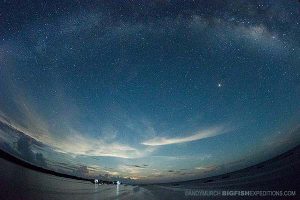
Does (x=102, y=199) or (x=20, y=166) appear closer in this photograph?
(x=102, y=199)

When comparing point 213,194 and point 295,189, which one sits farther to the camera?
point 213,194

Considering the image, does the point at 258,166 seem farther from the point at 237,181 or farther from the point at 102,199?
the point at 102,199

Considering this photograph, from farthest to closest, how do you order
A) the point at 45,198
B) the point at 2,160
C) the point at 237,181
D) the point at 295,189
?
the point at 2,160
the point at 237,181
the point at 45,198
the point at 295,189

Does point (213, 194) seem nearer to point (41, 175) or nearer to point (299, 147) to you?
point (299, 147)

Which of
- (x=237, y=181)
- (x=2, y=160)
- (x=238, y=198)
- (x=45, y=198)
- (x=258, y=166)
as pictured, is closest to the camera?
(x=238, y=198)

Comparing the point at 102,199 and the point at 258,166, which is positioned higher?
the point at 258,166

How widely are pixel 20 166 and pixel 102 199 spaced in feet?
26.8

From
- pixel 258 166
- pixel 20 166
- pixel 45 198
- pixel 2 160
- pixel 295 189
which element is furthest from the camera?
pixel 20 166

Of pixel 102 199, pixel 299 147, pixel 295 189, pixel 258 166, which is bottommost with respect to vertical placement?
pixel 102 199

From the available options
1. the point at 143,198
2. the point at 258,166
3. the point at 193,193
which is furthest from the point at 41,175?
the point at 258,166

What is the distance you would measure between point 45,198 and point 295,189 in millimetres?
7415

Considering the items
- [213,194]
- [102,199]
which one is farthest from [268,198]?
[102,199]

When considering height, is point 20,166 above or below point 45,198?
above

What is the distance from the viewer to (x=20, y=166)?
14531 mm
